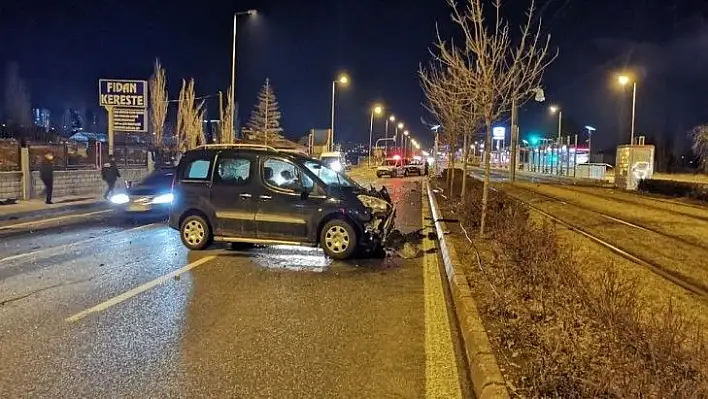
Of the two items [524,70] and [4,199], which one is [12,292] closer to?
[524,70]

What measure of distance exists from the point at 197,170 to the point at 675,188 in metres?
26.0

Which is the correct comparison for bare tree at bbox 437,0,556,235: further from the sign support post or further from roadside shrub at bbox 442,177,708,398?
the sign support post

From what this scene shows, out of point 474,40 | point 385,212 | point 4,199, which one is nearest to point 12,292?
point 385,212

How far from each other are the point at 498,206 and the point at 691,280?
5.69 metres

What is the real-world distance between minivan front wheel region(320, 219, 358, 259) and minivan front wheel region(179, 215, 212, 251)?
87.3 inches

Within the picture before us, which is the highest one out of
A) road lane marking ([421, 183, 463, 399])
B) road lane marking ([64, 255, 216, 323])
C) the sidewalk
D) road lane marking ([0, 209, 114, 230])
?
road lane marking ([421, 183, 463, 399])

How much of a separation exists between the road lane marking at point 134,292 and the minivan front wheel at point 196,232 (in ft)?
2.34

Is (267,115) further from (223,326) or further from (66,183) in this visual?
(223,326)

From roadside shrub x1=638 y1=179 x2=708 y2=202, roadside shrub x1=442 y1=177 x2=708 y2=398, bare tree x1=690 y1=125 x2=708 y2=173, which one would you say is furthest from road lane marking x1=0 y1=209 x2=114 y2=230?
bare tree x1=690 y1=125 x2=708 y2=173

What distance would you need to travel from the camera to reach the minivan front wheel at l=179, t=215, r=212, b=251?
11.5 meters

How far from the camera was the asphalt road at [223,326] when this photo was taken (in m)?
5.04

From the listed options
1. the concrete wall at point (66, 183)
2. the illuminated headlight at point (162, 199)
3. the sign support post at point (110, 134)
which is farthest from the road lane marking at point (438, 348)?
the sign support post at point (110, 134)

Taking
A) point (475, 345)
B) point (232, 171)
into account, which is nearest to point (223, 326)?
point (475, 345)

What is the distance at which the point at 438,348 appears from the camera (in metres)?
6.00
